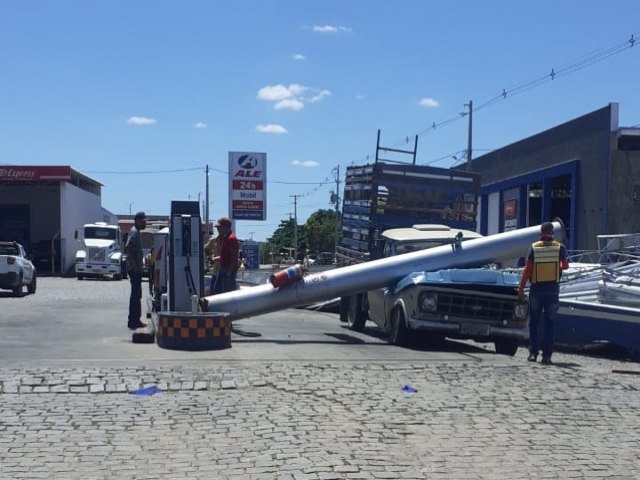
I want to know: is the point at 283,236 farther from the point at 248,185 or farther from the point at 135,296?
the point at 135,296

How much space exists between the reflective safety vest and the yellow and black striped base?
429 cm

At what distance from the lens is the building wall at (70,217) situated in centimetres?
4625

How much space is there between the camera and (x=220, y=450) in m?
6.18

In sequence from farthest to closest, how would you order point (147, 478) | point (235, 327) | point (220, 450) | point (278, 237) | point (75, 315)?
point (278, 237) < point (75, 315) < point (235, 327) < point (220, 450) < point (147, 478)

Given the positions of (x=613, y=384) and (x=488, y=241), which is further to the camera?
(x=488, y=241)

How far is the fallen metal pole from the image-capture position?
12.4 meters

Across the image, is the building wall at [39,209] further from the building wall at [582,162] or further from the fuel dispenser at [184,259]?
the fuel dispenser at [184,259]

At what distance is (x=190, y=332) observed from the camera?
34.6 feet

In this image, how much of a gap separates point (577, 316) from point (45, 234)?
148 feet

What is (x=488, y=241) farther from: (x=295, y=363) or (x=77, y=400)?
(x=77, y=400)

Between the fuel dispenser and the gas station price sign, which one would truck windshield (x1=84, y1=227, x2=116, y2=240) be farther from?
the fuel dispenser

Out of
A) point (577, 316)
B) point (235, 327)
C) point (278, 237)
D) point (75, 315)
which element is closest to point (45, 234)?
point (75, 315)

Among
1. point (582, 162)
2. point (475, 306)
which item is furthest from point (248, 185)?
point (475, 306)

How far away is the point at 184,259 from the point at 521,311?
5.15m
